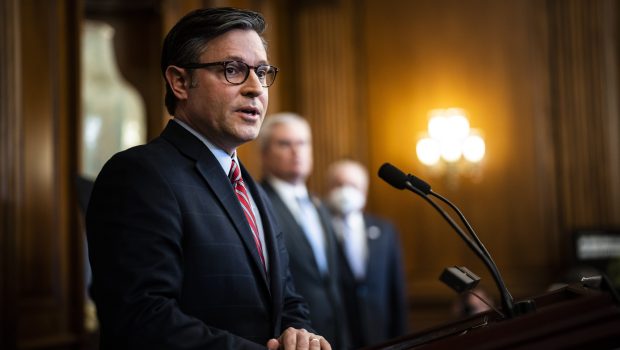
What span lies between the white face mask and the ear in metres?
2.96

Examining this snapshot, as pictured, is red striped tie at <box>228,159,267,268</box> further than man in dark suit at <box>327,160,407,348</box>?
No

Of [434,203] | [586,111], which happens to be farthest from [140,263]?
[586,111]

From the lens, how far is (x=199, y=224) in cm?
172

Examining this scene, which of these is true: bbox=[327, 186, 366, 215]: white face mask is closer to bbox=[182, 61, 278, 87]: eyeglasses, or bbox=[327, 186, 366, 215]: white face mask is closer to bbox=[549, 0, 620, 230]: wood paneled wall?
bbox=[549, 0, 620, 230]: wood paneled wall

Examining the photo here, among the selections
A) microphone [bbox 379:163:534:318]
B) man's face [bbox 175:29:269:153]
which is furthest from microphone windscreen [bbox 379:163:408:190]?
man's face [bbox 175:29:269:153]

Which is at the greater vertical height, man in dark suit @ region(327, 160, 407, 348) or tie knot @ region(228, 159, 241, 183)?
tie knot @ region(228, 159, 241, 183)

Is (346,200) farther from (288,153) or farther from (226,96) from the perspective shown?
(226,96)

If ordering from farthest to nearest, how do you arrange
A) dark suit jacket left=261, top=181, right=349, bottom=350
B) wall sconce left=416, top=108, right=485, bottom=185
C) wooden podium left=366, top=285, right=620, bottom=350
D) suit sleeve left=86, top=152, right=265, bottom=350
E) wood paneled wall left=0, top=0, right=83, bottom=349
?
wall sconce left=416, top=108, right=485, bottom=185 < wood paneled wall left=0, top=0, right=83, bottom=349 < dark suit jacket left=261, top=181, right=349, bottom=350 < suit sleeve left=86, top=152, right=265, bottom=350 < wooden podium left=366, top=285, right=620, bottom=350

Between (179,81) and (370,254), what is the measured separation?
293 centimetres

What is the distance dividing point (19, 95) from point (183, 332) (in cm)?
278

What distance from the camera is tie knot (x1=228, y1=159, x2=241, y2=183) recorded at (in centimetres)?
194

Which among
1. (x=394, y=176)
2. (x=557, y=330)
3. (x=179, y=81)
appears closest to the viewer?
(x=557, y=330)

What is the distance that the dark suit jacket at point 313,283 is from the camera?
3.49 metres

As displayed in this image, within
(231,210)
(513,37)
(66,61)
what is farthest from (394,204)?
(231,210)
